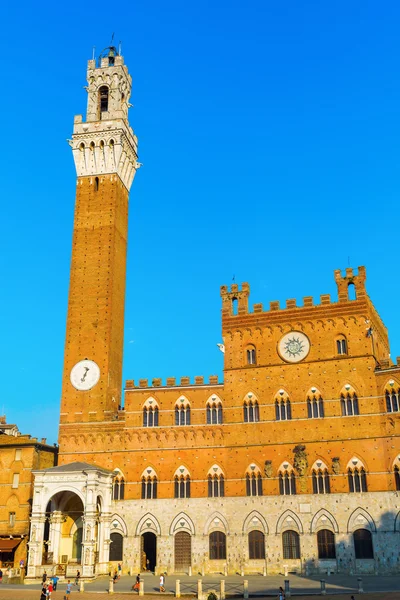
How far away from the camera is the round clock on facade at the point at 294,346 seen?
4975 cm

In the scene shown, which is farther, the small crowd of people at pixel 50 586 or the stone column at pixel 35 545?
the stone column at pixel 35 545

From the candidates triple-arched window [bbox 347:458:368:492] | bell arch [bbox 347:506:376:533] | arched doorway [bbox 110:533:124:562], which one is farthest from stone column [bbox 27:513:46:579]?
triple-arched window [bbox 347:458:368:492]

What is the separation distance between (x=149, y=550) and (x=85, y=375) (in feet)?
48.2

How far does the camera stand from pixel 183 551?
154 feet

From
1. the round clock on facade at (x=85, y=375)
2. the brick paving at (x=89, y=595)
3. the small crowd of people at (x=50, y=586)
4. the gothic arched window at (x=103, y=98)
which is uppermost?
the gothic arched window at (x=103, y=98)

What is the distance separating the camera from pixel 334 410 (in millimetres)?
47375

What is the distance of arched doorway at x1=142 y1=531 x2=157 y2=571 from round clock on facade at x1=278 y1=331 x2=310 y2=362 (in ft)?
55.7

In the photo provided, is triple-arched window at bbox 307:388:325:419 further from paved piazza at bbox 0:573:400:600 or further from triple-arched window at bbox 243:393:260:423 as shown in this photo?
paved piazza at bbox 0:573:400:600

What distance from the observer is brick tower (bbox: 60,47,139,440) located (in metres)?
52.7

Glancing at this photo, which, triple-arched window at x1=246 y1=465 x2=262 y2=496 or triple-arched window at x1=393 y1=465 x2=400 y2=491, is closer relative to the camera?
triple-arched window at x1=393 y1=465 x2=400 y2=491

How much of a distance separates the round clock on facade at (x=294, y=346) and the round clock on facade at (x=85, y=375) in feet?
50.2

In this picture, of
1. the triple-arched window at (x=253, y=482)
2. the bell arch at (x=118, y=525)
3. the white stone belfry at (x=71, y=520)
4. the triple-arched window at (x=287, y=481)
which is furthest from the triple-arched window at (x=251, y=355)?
the bell arch at (x=118, y=525)

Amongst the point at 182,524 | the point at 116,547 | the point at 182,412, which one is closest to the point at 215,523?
the point at 182,524

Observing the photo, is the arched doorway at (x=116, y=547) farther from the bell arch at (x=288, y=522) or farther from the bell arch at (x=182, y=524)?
the bell arch at (x=288, y=522)
